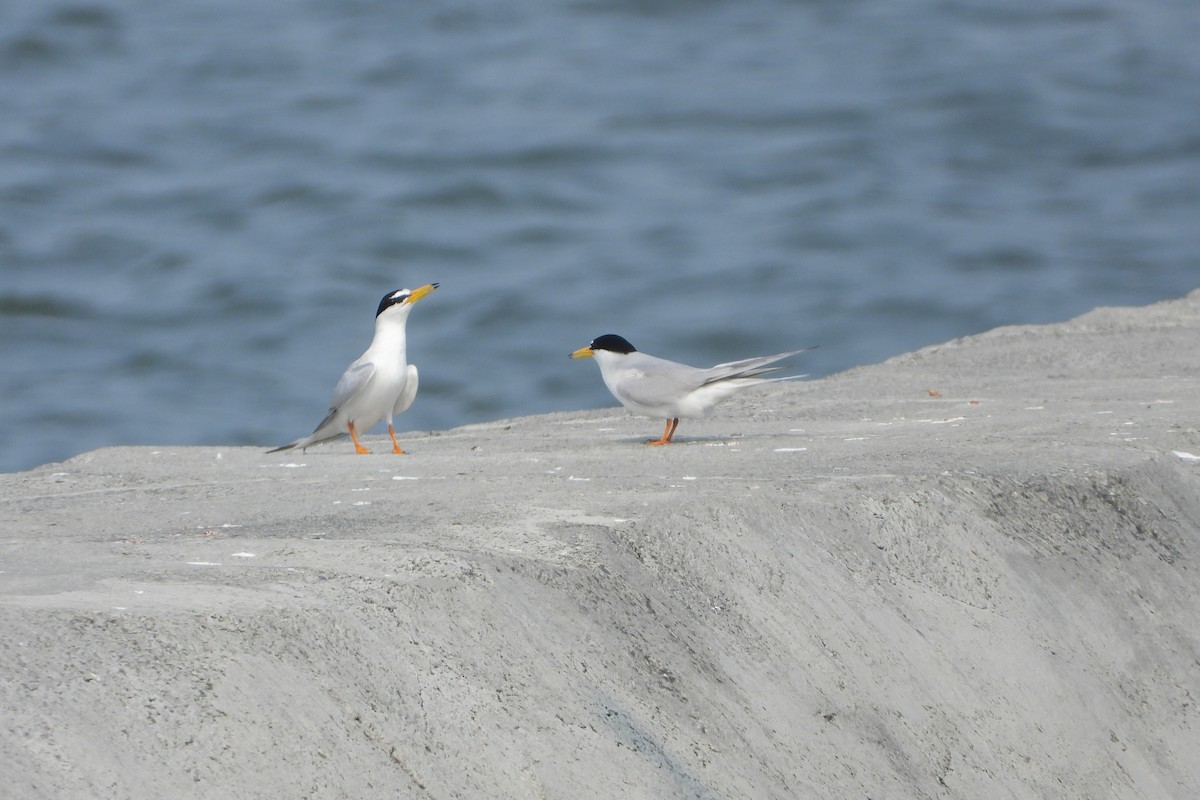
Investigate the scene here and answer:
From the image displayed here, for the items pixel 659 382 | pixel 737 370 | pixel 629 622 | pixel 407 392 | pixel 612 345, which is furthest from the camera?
pixel 407 392

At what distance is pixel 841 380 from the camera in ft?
24.2

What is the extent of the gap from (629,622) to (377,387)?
9.66 feet

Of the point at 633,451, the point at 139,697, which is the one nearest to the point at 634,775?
the point at 139,697

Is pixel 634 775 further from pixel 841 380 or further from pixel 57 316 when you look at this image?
pixel 57 316

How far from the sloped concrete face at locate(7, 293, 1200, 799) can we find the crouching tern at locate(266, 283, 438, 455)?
0.84m

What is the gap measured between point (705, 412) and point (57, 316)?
45.8 ft

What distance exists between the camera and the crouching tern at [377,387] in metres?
6.27

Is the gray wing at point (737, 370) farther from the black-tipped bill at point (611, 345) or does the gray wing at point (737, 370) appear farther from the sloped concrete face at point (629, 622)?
the black-tipped bill at point (611, 345)

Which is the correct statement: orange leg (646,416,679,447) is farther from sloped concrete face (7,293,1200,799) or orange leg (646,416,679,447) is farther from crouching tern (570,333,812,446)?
sloped concrete face (7,293,1200,799)

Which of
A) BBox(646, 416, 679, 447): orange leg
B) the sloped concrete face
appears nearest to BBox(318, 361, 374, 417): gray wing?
the sloped concrete face

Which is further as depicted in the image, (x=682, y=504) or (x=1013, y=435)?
(x=1013, y=435)

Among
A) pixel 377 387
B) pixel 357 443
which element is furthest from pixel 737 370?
pixel 357 443

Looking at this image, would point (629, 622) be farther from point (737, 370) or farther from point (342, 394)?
point (342, 394)

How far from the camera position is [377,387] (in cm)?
628
